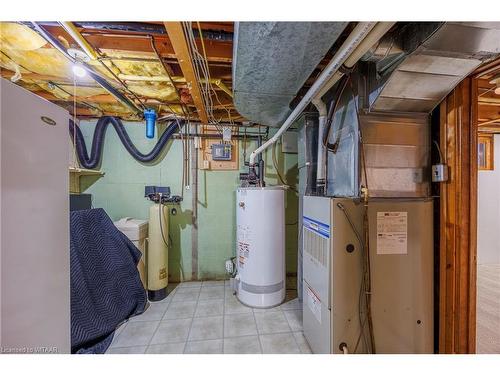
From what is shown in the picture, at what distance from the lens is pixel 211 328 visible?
6.44 ft

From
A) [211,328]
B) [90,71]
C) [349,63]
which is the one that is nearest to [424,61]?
[349,63]

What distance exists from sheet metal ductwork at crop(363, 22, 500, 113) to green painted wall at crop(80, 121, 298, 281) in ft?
5.58

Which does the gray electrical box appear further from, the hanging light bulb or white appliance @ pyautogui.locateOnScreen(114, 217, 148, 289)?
the hanging light bulb

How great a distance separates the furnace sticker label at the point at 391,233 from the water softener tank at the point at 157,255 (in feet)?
7.24

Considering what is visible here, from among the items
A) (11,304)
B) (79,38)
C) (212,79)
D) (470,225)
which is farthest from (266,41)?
(470,225)

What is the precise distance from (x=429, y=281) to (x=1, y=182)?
7.60 feet

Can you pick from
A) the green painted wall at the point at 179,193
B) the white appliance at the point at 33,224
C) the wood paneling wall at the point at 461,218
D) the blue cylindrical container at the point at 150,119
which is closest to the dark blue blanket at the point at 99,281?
the green painted wall at the point at 179,193

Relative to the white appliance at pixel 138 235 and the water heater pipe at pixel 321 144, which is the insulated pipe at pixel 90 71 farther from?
the water heater pipe at pixel 321 144

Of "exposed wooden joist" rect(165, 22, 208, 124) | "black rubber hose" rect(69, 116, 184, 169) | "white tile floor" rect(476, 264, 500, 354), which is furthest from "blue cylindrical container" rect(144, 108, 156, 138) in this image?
"white tile floor" rect(476, 264, 500, 354)

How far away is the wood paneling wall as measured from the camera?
4.55ft

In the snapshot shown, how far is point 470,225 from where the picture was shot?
4.57 feet

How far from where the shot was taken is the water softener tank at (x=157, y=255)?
2.48 metres

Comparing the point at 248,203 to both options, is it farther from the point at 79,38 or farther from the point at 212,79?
the point at 79,38

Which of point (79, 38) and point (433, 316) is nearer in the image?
point (79, 38)
